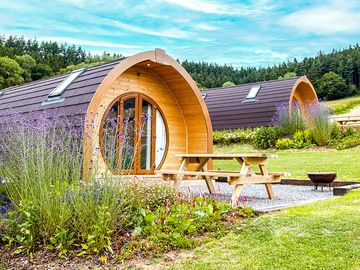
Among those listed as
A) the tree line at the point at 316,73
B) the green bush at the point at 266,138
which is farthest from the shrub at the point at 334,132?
the tree line at the point at 316,73

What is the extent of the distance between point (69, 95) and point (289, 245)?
6.67 meters

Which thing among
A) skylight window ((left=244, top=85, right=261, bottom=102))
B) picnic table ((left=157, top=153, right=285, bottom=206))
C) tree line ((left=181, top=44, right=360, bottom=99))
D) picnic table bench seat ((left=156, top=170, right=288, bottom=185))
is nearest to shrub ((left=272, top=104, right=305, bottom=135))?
skylight window ((left=244, top=85, right=261, bottom=102))

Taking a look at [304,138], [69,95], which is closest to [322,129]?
[304,138]

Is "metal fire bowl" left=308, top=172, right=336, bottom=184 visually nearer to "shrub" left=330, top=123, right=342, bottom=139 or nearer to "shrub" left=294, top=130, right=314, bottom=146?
"shrub" left=294, top=130, right=314, bottom=146

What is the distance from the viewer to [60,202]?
4297mm

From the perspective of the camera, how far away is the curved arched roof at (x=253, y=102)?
19.7m

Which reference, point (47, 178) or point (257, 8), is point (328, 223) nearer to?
point (47, 178)

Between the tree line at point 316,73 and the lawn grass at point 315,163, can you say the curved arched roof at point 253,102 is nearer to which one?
the lawn grass at point 315,163

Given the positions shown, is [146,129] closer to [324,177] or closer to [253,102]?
[324,177]

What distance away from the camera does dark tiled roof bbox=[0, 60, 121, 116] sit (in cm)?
841

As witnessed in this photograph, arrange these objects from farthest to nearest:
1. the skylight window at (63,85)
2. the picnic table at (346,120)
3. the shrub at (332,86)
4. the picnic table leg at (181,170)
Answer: the shrub at (332,86) → the picnic table at (346,120) → the skylight window at (63,85) → the picnic table leg at (181,170)

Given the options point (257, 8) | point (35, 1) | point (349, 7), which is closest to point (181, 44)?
point (257, 8)

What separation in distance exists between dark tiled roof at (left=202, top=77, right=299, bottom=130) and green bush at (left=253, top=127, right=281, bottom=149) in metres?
2.88

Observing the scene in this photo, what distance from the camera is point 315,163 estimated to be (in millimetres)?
11859
